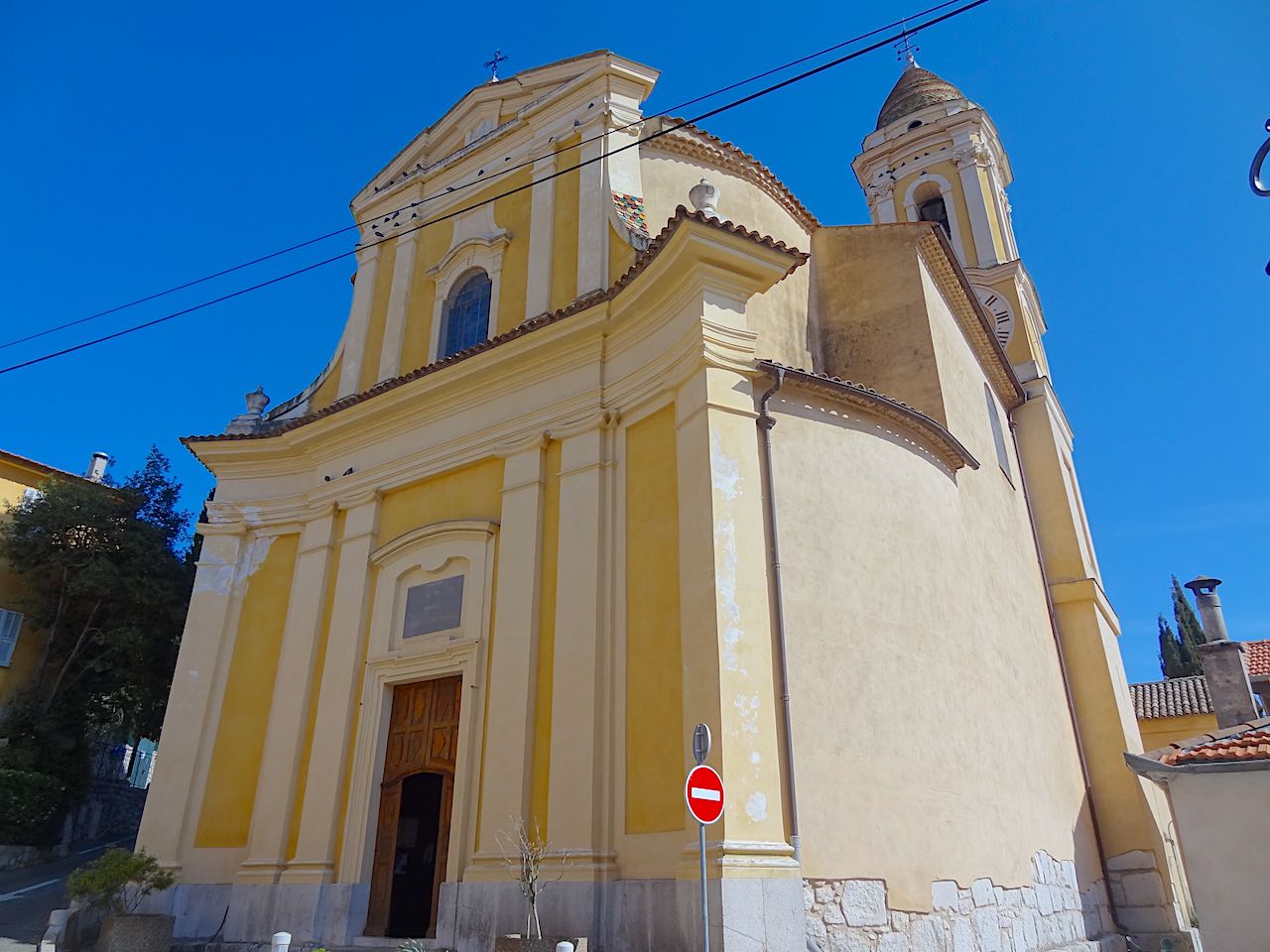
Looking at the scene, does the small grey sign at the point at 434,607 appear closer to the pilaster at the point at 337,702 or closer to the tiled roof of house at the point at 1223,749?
the pilaster at the point at 337,702

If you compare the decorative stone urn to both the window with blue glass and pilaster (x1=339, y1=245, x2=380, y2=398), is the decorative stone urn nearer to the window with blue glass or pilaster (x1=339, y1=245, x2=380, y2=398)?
the window with blue glass

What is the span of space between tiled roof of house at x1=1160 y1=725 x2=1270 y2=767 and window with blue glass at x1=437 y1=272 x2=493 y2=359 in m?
11.0

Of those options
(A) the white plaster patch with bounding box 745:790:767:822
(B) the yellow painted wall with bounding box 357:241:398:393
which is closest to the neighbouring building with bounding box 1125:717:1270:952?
(A) the white plaster patch with bounding box 745:790:767:822

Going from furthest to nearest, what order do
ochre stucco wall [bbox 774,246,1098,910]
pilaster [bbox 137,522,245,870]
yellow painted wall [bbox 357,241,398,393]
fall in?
yellow painted wall [bbox 357,241,398,393]
pilaster [bbox 137,522,245,870]
ochre stucco wall [bbox 774,246,1098,910]

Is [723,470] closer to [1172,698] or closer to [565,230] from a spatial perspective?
[565,230]

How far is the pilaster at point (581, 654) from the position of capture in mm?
8539

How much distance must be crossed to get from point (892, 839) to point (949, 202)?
17.8m

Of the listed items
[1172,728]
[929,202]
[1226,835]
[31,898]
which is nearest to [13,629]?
[31,898]

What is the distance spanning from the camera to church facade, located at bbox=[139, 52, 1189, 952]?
810cm

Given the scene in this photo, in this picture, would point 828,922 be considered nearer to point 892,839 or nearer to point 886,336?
point 892,839

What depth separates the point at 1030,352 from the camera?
1872 cm

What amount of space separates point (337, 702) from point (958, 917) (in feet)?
25.0

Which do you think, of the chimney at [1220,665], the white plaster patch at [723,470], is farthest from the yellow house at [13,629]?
the chimney at [1220,665]

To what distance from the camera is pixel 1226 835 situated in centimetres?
1037
